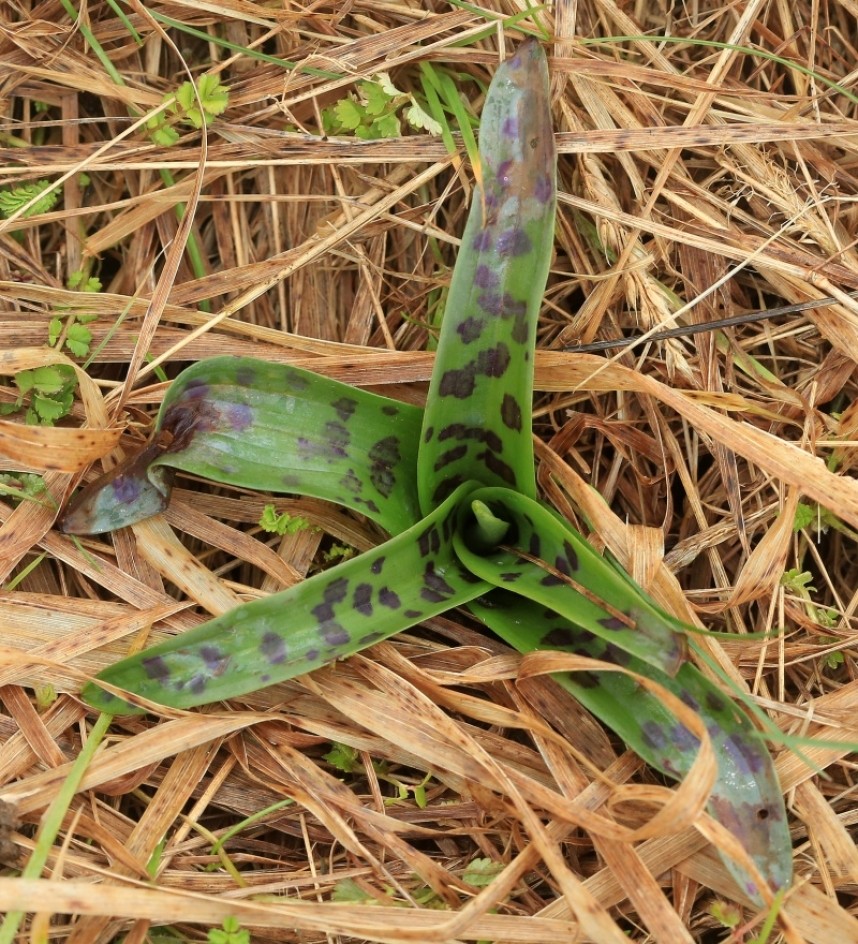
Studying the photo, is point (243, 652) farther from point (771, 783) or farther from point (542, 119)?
point (542, 119)

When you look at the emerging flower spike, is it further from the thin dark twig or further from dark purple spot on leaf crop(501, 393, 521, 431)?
the thin dark twig

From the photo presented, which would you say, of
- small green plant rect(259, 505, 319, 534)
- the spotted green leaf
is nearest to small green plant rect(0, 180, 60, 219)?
the spotted green leaf

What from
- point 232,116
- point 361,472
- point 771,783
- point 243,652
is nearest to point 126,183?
point 232,116

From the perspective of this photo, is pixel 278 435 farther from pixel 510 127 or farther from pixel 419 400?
pixel 510 127

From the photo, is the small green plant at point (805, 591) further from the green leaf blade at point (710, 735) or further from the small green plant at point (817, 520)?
the green leaf blade at point (710, 735)

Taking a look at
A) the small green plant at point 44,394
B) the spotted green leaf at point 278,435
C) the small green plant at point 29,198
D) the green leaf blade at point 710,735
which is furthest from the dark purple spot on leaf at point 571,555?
the small green plant at point 29,198
